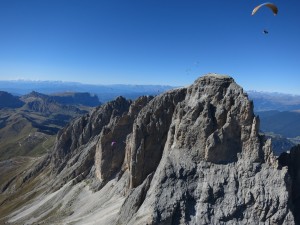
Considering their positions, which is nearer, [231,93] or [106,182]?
[231,93]

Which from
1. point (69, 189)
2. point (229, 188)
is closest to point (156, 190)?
point (229, 188)

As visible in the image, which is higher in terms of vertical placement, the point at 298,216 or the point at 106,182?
the point at 298,216

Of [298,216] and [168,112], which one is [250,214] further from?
[168,112]

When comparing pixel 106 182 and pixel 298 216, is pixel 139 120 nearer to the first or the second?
pixel 106 182

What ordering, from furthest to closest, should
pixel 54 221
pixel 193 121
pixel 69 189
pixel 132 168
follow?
pixel 69 189 < pixel 54 221 < pixel 132 168 < pixel 193 121

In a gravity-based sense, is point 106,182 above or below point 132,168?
below

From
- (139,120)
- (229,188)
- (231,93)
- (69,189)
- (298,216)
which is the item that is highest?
(231,93)

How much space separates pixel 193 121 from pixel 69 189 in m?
63.3

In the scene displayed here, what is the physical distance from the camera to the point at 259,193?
60938 mm

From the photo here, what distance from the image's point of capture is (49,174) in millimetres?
169500

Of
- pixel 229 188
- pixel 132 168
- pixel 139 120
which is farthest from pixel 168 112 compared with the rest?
pixel 229 188

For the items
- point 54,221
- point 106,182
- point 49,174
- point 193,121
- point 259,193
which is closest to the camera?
point 259,193

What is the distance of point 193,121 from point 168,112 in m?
17.6

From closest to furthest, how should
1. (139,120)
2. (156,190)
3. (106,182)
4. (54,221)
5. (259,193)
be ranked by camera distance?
(259,193) → (156,190) → (139,120) → (54,221) → (106,182)
